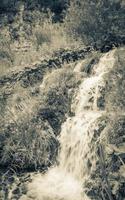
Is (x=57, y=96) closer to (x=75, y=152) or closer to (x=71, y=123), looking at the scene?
(x=71, y=123)

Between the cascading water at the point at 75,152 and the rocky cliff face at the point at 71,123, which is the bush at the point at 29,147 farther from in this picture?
the cascading water at the point at 75,152

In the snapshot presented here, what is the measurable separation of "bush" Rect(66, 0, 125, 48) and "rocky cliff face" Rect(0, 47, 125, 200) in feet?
4.84

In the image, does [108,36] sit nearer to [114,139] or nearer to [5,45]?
[5,45]

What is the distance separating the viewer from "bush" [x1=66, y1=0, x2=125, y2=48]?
14.5 meters

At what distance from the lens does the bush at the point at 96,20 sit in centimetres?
1454

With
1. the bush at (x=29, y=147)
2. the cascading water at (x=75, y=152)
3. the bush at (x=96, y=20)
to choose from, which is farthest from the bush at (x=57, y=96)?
the bush at (x=96, y=20)

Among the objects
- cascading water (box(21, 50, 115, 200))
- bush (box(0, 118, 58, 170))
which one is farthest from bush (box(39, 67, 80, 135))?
bush (box(0, 118, 58, 170))

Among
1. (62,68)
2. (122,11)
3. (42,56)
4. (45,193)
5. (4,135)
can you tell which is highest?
(122,11)

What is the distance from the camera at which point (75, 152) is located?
10156 millimetres

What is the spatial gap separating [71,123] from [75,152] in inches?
34.3

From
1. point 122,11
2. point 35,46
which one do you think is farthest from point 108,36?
point 35,46

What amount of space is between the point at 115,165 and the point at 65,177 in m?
1.46

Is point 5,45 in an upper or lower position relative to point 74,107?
upper

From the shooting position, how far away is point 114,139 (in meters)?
9.34
